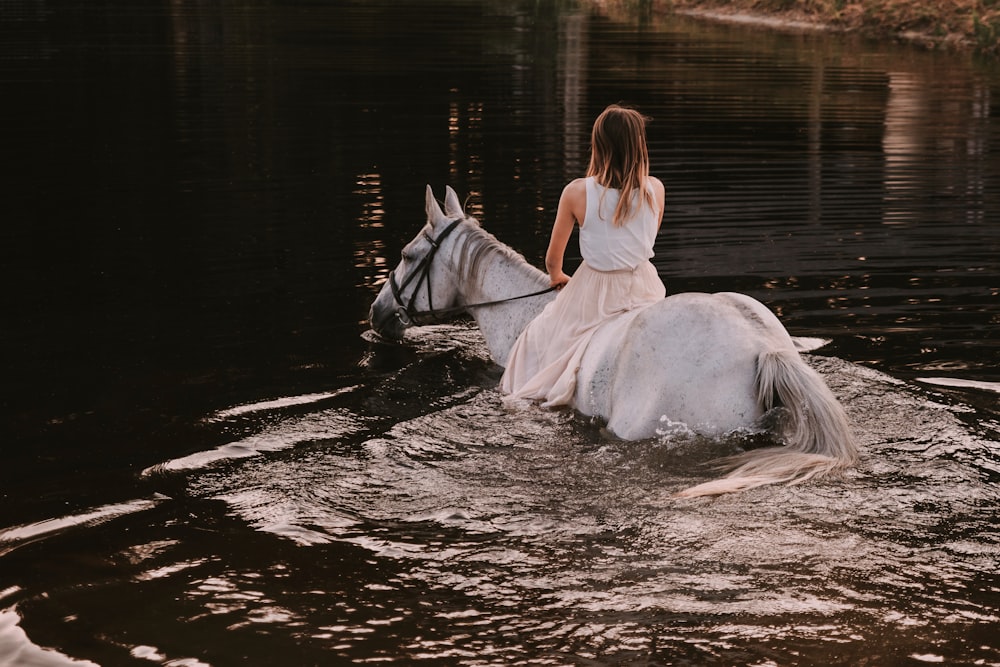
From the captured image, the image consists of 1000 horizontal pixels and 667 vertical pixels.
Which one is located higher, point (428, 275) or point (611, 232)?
point (611, 232)

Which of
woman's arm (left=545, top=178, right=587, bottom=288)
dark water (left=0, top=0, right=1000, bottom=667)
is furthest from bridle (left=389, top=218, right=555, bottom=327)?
woman's arm (left=545, top=178, right=587, bottom=288)

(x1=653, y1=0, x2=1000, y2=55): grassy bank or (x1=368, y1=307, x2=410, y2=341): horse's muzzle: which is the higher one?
(x1=653, y1=0, x2=1000, y2=55): grassy bank

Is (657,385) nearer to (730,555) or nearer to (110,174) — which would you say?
(730,555)

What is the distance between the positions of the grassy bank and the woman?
3061 centimetres

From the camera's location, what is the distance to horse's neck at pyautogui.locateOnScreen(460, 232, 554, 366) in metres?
8.39

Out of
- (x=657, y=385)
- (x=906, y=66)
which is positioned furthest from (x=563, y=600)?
(x=906, y=66)

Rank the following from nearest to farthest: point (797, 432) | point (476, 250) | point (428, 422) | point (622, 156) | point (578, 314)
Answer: point (797, 432), point (622, 156), point (428, 422), point (578, 314), point (476, 250)

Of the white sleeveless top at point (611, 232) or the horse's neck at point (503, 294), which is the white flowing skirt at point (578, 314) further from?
the horse's neck at point (503, 294)

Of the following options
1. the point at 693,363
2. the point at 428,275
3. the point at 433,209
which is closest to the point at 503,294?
the point at 428,275

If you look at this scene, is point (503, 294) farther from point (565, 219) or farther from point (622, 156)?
point (622, 156)

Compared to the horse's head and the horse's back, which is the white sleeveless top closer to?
the horse's back

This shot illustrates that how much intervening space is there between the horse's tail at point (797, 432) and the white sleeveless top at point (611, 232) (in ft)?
5.17

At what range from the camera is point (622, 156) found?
7168 mm

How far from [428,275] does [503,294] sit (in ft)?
2.39
